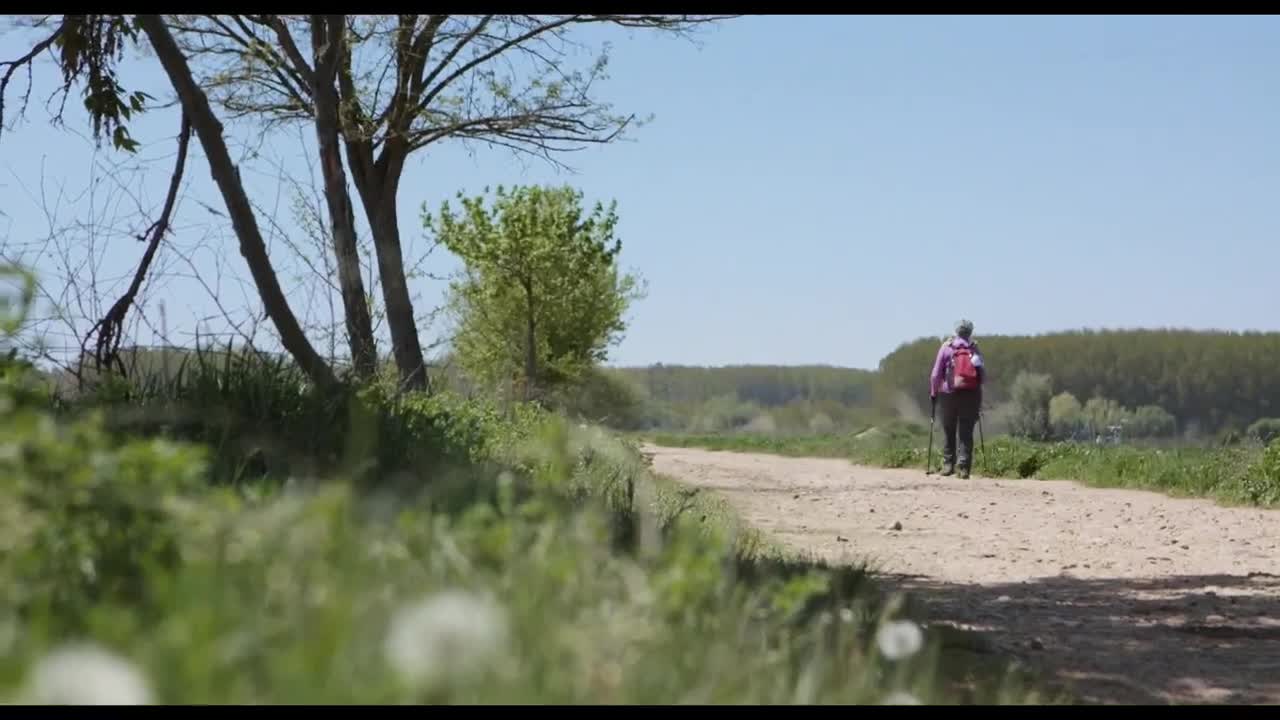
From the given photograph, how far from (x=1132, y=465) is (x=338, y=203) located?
11.8m

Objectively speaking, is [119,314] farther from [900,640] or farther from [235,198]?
[900,640]

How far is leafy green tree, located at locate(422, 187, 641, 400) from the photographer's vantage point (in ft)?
120

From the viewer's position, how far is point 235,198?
25.1 feet

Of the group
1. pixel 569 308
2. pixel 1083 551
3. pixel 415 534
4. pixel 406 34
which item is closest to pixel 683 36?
pixel 406 34

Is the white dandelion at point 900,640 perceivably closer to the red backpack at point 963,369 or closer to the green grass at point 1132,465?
the green grass at point 1132,465

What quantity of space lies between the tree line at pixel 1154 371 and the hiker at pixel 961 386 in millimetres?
52280

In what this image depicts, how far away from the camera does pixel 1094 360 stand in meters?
73.8

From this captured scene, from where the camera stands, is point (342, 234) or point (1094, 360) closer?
point (342, 234)

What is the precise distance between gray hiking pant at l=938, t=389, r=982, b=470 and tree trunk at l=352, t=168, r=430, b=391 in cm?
749

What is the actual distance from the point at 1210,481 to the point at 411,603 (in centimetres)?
1594

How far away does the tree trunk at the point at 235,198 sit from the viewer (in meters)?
7.49

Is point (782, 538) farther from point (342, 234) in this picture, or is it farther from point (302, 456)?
point (302, 456)

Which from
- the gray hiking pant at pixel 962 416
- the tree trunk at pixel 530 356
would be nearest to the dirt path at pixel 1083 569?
the gray hiking pant at pixel 962 416

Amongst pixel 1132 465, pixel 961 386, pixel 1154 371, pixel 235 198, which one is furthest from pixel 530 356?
pixel 1154 371
